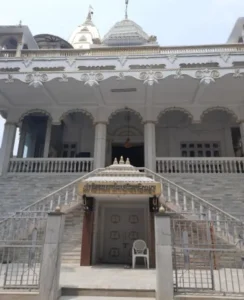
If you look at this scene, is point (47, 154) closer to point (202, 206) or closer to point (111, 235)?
point (111, 235)

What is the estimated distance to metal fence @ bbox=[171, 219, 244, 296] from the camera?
13.9 feet

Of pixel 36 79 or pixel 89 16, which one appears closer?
pixel 36 79

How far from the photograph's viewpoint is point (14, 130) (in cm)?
1334

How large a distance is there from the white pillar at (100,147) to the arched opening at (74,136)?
83.6 inches

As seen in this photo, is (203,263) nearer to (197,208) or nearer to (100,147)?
(197,208)

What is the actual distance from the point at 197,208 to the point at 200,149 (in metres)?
6.66

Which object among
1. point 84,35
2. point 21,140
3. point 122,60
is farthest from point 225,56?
point 84,35

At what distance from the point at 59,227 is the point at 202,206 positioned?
16.9 ft

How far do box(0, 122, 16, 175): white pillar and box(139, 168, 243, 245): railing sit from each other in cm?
715

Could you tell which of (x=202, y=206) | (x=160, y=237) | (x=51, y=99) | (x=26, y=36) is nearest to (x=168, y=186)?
(x=202, y=206)

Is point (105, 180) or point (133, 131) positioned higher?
point (133, 131)

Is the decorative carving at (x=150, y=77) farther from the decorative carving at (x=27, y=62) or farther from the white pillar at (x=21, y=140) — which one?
the white pillar at (x=21, y=140)

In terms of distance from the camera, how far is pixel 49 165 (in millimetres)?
12688

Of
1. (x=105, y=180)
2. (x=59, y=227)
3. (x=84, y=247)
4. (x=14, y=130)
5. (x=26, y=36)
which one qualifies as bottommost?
(x=84, y=247)
